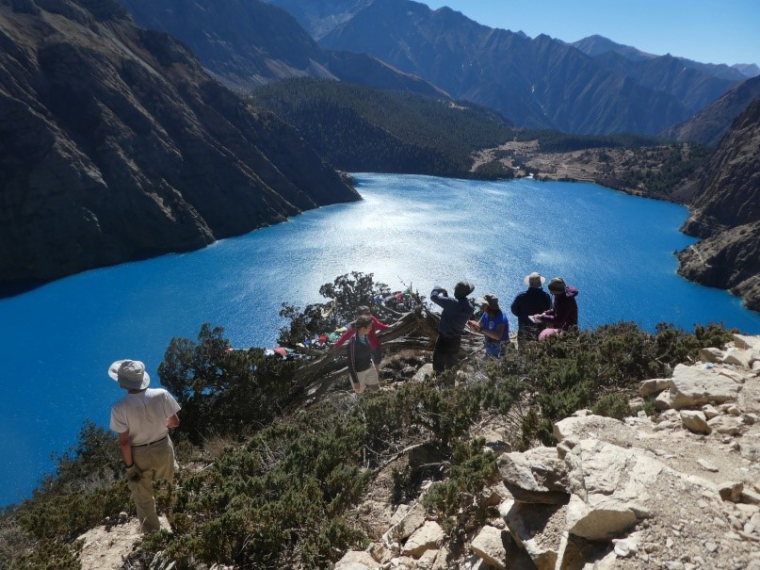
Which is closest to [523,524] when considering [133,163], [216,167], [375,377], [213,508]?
[213,508]

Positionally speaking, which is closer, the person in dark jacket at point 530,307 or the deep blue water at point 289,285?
the person in dark jacket at point 530,307

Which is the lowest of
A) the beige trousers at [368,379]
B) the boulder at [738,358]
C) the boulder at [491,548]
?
the beige trousers at [368,379]

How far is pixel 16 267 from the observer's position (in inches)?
1420

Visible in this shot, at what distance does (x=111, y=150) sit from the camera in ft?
144

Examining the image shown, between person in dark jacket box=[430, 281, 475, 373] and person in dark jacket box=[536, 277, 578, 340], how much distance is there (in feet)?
3.36

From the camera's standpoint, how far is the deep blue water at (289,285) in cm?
2230

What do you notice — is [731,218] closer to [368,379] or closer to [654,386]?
[368,379]

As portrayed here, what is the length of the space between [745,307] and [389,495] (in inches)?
1703

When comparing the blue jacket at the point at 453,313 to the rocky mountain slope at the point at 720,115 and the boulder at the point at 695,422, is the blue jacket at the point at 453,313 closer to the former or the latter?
the boulder at the point at 695,422

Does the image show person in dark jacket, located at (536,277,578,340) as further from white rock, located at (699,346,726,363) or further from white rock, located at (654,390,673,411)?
white rock, located at (654,390,673,411)

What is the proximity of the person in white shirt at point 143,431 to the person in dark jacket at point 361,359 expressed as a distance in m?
2.83

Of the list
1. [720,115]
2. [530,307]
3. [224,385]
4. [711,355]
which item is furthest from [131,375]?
[720,115]

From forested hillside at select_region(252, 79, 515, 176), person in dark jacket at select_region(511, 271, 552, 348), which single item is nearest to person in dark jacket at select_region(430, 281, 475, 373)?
person in dark jacket at select_region(511, 271, 552, 348)

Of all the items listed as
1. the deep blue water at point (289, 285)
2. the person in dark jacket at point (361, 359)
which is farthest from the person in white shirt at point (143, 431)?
the deep blue water at point (289, 285)
